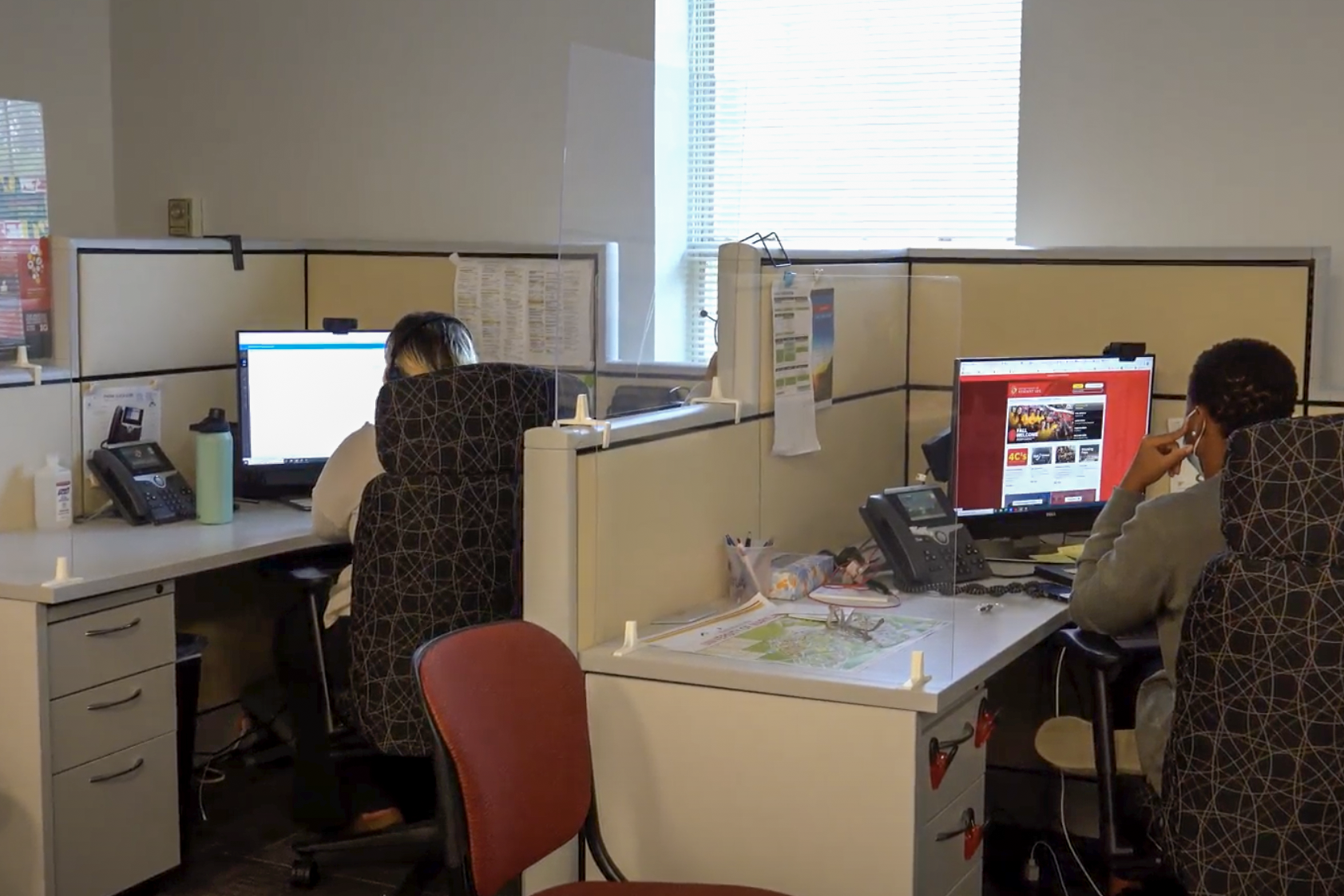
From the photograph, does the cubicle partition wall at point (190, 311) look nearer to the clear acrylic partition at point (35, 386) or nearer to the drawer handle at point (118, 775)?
the clear acrylic partition at point (35, 386)

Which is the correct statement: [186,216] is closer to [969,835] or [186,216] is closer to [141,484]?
[141,484]

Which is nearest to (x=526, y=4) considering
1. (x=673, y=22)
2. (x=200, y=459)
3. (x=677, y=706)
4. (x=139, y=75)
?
(x=673, y=22)

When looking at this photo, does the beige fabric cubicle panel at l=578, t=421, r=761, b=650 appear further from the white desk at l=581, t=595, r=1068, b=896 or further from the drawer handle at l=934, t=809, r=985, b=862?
the drawer handle at l=934, t=809, r=985, b=862

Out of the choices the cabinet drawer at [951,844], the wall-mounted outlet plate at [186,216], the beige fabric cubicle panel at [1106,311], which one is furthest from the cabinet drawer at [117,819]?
the wall-mounted outlet plate at [186,216]

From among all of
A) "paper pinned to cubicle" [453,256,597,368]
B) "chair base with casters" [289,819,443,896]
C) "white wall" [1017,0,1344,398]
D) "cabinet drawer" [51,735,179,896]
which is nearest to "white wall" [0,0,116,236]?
"paper pinned to cubicle" [453,256,597,368]

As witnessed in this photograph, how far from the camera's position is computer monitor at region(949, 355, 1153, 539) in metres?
3.08

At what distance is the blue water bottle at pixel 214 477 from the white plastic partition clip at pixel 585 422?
123 cm

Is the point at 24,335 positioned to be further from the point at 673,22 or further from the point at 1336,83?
the point at 1336,83

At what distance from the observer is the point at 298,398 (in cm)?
360

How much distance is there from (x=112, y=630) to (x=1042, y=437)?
1.84 meters

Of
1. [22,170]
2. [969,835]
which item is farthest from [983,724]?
[22,170]

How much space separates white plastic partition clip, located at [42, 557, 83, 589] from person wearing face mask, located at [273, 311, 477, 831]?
1.50 feet

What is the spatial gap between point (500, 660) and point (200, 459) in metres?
1.53

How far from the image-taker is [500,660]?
200 cm
